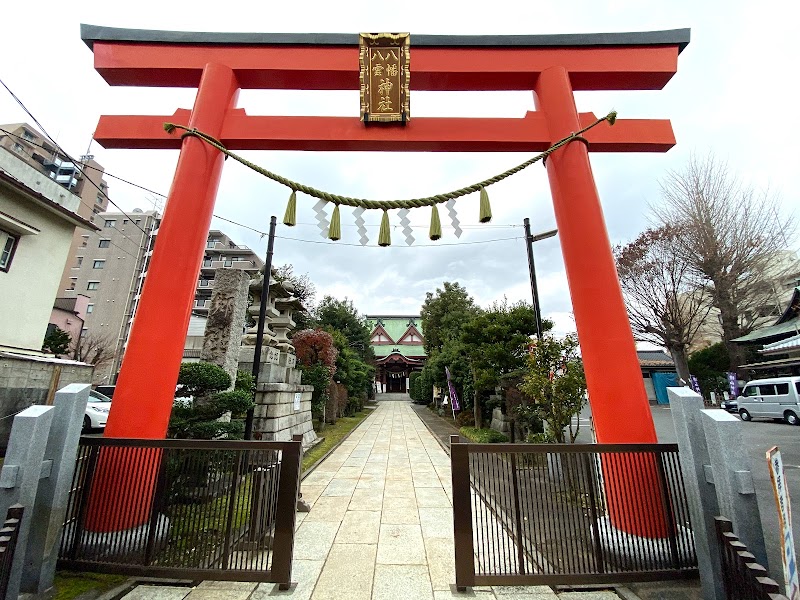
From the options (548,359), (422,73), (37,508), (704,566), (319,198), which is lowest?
(704,566)

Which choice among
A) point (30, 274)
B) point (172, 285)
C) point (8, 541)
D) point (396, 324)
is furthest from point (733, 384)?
point (396, 324)

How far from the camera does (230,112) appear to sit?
15.6 ft

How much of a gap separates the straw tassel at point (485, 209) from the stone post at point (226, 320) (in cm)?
546

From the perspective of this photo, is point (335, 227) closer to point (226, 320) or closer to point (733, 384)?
point (226, 320)

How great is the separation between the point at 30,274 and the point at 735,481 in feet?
44.6

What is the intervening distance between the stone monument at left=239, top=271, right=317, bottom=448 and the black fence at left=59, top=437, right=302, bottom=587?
4.47 m

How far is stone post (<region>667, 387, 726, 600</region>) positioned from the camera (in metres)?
2.62

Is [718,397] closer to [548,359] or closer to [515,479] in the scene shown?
[548,359]

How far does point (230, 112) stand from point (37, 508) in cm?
478

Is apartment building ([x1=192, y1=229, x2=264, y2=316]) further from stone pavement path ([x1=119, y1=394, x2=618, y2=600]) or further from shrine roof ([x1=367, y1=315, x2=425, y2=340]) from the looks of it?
stone pavement path ([x1=119, y1=394, x2=618, y2=600])

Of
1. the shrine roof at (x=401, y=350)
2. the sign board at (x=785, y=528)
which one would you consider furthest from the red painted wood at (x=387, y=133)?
the shrine roof at (x=401, y=350)

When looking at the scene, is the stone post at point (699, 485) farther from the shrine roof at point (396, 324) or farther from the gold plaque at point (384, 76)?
the shrine roof at point (396, 324)

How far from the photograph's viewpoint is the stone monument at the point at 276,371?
8.19m

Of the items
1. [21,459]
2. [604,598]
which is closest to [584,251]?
[604,598]
